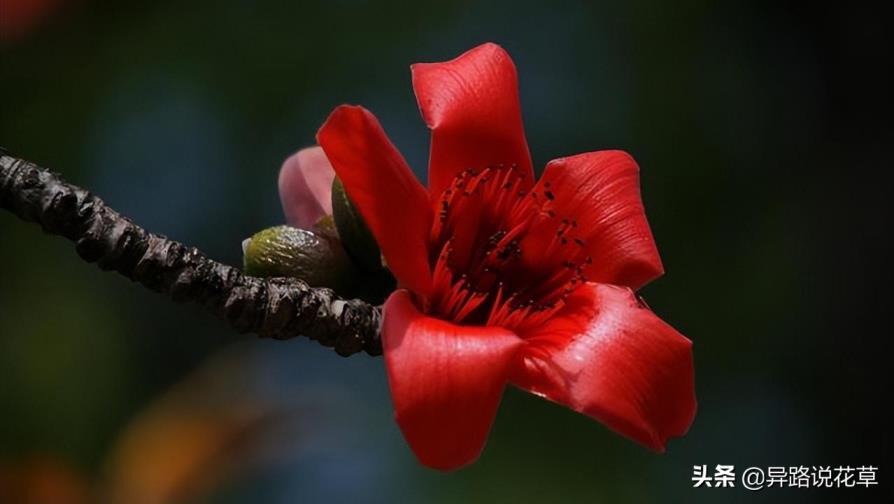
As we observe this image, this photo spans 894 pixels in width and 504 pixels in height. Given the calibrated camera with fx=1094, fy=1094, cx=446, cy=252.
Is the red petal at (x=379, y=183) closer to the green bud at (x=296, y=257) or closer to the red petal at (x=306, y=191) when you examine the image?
the green bud at (x=296, y=257)

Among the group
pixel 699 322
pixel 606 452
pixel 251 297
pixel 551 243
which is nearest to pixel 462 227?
pixel 551 243

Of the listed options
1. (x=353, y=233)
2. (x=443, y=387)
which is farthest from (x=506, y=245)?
(x=443, y=387)

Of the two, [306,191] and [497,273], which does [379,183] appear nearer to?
[497,273]

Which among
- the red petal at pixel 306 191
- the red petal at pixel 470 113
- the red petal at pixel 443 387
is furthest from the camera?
the red petal at pixel 306 191

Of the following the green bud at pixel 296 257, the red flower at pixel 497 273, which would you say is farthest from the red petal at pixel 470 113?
the green bud at pixel 296 257

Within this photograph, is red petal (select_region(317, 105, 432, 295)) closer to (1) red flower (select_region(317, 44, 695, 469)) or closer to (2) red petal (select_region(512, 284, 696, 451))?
(1) red flower (select_region(317, 44, 695, 469))

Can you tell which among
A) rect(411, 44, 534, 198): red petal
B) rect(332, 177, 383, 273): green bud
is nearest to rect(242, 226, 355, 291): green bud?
rect(332, 177, 383, 273): green bud
